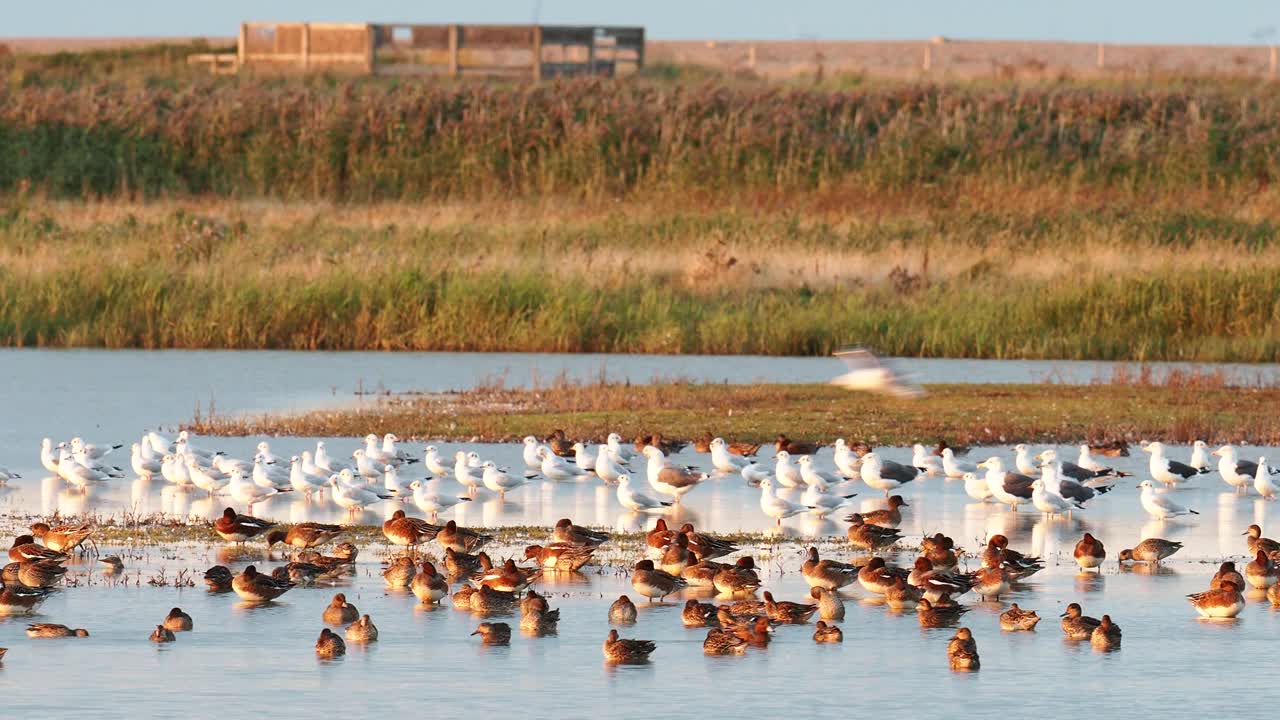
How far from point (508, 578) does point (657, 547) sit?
1879 mm

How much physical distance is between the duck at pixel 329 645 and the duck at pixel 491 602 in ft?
4.31

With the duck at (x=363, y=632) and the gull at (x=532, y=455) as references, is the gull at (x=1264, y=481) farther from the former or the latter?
the duck at (x=363, y=632)

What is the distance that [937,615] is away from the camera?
42.6 feet

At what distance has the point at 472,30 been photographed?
6378cm

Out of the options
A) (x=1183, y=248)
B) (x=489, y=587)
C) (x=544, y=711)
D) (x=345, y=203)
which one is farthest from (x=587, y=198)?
(x=544, y=711)

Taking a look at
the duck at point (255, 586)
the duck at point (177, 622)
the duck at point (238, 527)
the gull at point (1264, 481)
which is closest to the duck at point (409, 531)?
the duck at point (238, 527)

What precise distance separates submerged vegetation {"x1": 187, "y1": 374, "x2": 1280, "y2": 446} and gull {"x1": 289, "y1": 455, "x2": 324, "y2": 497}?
4.54 metres

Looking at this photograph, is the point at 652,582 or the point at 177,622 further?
the point at 652,582

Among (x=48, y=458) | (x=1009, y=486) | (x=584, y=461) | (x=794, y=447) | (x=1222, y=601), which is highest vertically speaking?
(x=1222, y=601)

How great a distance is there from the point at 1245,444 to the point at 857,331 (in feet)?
33.0

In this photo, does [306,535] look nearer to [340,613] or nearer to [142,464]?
[340,613]

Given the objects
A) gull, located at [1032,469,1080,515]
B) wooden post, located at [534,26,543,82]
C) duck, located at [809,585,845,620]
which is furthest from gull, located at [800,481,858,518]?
wooden post, located at [534,26,543,82]

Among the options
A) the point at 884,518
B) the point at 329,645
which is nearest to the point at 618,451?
the point at 884,518

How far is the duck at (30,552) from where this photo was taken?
14.0 metres
